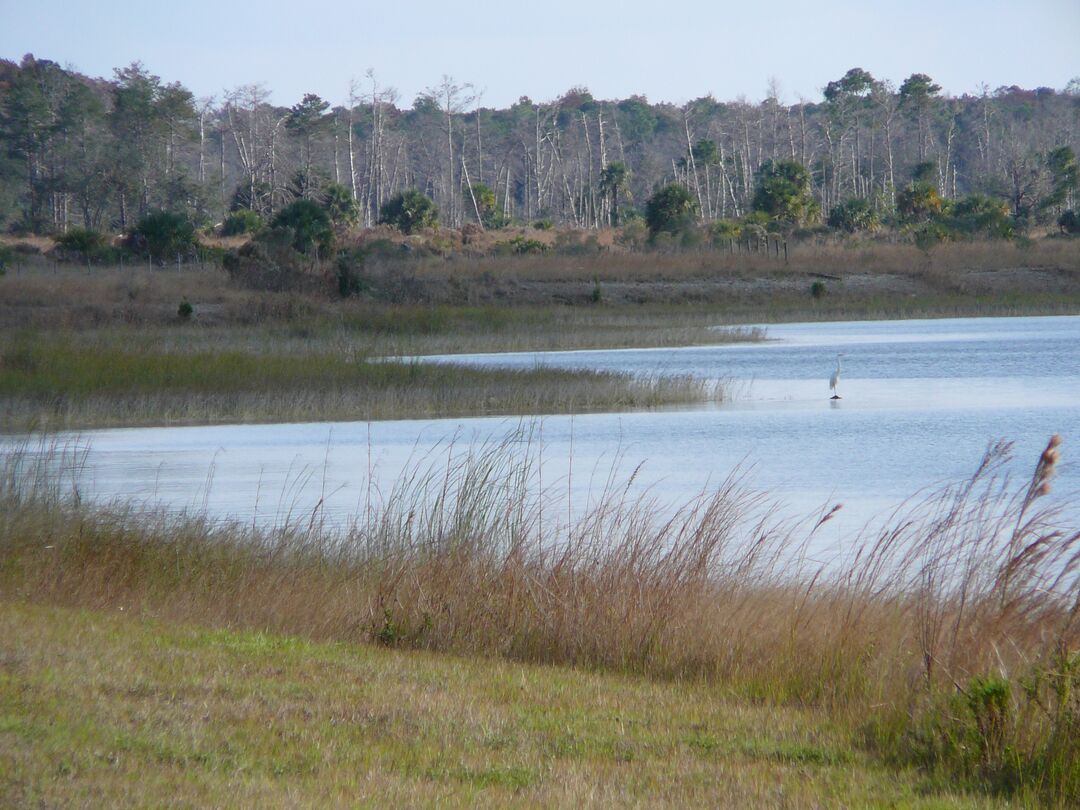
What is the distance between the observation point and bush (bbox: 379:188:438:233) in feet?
219

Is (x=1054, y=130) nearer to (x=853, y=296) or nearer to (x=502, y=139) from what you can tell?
(x=502, y=139)

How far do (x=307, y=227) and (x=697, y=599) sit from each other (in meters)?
42.3

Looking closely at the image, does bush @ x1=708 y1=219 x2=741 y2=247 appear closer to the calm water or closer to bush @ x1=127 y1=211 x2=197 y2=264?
bush @ x1=127 y1=211 x2=197 y2=264

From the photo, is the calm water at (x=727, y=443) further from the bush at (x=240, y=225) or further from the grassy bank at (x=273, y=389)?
the bush at (x=240, y=225)

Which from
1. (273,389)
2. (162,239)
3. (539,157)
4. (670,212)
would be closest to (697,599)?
(273,389)

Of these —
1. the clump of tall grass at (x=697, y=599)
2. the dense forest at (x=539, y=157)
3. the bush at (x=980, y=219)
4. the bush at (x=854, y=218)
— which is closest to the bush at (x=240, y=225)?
the dense forest at (x=539, y=157)

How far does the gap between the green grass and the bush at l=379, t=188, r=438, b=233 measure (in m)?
60.3

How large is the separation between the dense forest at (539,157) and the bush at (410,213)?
0.63 metres

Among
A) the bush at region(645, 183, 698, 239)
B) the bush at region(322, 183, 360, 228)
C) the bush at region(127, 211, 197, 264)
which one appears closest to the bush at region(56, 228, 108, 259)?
the bush at region(127, 211, 197, 264)

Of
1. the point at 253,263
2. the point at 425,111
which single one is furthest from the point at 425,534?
the point at 425,111

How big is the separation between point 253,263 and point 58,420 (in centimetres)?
2236

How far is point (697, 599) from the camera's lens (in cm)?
809

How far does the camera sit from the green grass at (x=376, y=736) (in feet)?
15.8

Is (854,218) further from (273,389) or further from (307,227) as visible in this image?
(273,389)
